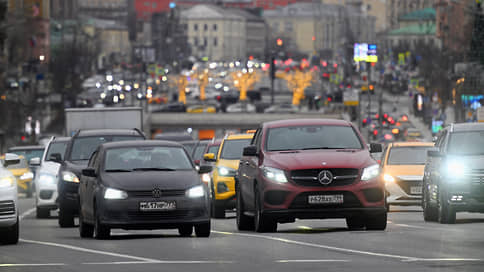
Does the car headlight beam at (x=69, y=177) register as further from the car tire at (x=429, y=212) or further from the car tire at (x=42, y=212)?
the car tire at (x=429, y=212)

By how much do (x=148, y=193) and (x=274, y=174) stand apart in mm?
1935

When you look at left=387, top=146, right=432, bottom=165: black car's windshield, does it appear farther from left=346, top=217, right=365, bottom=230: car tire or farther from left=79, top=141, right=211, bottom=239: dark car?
left=79, top=141, right=211, bottom=239: dark car

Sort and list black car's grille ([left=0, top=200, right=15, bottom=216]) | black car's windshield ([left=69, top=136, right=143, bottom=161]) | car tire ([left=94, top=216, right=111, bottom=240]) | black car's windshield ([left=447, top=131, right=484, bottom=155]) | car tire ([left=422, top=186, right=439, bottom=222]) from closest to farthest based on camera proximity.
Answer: black car's grille ([left=0, top=200, right=15, bottom=216]) < car tire ([left=94, top=216, right=111, bottom=240]) < black car's windshield ([left=447, top=131, right=484, bottom=155]) < car tire ([left=422, top=186, right=439, bottom=222]) < black car's windshield ([left=69, top=136, right=143, bottom=161])

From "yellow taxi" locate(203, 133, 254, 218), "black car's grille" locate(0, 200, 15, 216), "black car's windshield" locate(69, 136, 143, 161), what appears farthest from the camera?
"yellow taxi" locate(203, 133, 254, 218)

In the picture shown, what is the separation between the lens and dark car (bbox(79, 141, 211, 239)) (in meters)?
19.9

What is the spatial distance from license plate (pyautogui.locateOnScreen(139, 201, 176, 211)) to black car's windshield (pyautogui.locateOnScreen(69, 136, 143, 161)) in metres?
7.09

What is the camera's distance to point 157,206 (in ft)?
65.3

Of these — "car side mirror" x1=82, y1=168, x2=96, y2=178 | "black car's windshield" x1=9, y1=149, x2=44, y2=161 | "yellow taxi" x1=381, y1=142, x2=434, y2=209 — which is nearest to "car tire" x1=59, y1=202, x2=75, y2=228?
"car side mirror" x1=82, y1=168, x2=96, y2=178

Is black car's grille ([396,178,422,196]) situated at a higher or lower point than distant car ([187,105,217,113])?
higher

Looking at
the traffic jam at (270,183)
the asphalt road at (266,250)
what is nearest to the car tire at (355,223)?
the traffic jam at (270,183)

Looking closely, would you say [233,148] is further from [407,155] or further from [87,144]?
[407,155]

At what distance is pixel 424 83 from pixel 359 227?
12047cm

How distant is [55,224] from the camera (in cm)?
2764

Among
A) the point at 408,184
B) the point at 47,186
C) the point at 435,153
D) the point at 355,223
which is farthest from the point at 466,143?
the point at 47,186
